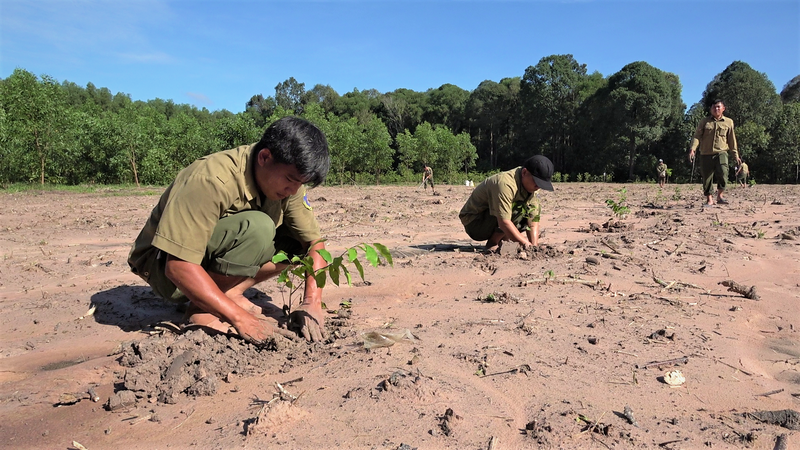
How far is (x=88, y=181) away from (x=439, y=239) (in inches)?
1034

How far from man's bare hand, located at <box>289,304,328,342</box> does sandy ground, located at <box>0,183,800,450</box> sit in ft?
0.31

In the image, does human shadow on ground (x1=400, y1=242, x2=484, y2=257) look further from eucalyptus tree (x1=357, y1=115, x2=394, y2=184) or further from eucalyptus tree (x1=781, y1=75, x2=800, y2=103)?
eucalyptus tree (x1=781, y1=75, x2=800, y2=103)

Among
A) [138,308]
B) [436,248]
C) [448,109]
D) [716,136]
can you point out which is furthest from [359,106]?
[138,308]

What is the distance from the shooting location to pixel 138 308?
129 inches

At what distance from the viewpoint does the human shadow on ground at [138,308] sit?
304 cm

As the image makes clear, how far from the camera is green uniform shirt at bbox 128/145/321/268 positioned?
2.23 meters

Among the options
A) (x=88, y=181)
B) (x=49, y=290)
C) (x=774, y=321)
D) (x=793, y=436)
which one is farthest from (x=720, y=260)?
(x=88, y=181)

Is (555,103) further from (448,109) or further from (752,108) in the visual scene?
(448,109)

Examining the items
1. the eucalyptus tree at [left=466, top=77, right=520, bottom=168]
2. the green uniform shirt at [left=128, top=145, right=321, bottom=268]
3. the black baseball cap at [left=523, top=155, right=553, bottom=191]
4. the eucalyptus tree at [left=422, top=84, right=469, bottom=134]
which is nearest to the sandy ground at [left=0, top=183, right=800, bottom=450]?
the green uniform shirt at [left=128, top=145, right=321, bottom=268]

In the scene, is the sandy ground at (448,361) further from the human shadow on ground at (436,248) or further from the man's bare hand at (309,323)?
the human shadow on ground at (436,248)

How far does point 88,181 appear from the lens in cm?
2591

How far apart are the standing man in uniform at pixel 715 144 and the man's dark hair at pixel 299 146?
25.4 feet

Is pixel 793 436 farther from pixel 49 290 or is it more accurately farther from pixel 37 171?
pixel 37 171

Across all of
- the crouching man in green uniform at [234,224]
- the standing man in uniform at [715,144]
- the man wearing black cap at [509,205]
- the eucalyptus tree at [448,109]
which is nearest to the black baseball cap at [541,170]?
the man wearing black cap at [509,205]
